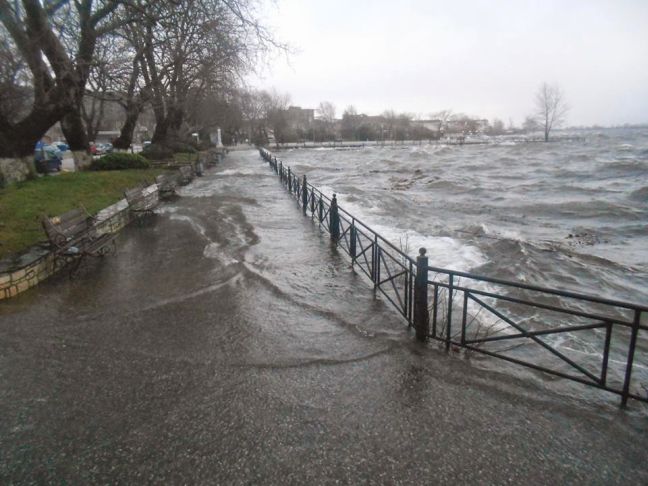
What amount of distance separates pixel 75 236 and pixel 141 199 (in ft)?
17.9

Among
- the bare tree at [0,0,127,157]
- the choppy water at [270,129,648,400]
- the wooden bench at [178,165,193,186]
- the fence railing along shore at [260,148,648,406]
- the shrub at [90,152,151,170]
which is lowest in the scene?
the choppy water at [270,129,648,400]

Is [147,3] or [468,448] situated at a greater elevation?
[147,3]

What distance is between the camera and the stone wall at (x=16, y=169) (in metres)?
12.7

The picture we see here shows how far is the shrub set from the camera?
19797mm

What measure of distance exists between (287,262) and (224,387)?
15.3 feet

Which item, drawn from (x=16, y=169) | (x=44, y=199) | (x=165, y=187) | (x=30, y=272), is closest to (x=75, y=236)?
(x=30, y=272)

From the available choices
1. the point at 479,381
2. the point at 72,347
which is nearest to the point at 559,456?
the point at 479,381

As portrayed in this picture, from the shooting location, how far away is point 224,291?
6.90 metres

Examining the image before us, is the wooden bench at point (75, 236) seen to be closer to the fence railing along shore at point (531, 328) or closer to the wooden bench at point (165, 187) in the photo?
the fence railing along shore at point (531, 328)

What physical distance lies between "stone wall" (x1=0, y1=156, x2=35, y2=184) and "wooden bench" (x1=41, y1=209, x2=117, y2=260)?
5.48 m

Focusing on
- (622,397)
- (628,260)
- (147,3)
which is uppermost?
(147,3)

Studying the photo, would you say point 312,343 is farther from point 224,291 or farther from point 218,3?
point 218,3

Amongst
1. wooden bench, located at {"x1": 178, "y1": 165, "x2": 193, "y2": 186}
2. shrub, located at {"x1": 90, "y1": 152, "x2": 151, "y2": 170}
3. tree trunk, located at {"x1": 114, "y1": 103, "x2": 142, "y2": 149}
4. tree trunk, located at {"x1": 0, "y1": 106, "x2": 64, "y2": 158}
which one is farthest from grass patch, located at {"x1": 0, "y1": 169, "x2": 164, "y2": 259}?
tree trunk, located at {"x1": 114, "y1": 103, "x2": 142, "y2": 149}

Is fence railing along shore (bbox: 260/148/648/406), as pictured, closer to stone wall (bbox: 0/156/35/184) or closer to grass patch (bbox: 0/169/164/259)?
grass patch (bbox: 0/169/164/259)
